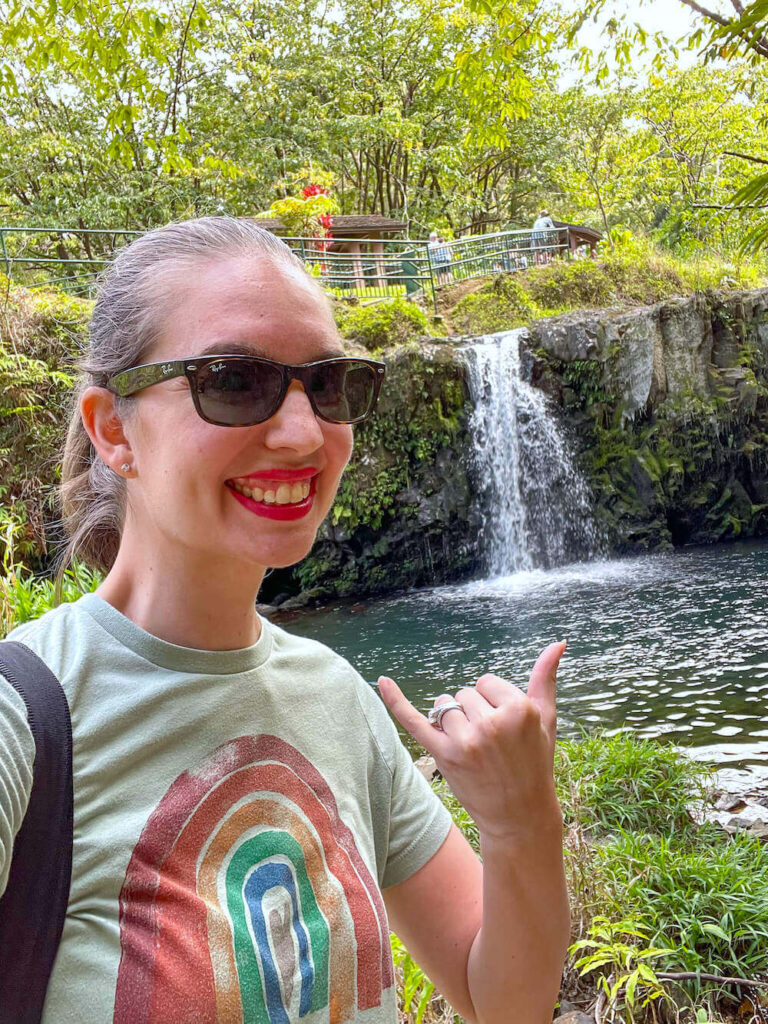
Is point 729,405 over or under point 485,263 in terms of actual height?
under

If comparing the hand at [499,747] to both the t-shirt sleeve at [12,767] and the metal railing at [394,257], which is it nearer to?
the t-shirt sleeve at [12,767]

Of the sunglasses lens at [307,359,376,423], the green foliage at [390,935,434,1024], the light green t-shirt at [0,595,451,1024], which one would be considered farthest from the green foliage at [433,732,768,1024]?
the sunglasses lens at [307,359,376,423]

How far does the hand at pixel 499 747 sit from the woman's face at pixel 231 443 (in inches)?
10.6

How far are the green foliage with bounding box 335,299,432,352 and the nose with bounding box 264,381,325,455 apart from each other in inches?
515

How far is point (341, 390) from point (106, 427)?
0.34 metres

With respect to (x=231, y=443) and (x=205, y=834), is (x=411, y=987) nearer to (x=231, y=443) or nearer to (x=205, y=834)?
(x=205, y=834)

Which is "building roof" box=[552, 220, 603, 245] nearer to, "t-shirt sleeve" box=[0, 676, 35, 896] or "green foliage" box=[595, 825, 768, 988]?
"green foliage" box=[595, 825, 768, 988]

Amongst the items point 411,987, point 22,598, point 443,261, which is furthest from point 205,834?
point 443,261

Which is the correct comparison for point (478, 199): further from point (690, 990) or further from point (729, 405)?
point (690, 990)

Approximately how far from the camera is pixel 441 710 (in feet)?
3.43

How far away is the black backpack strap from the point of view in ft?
2.73

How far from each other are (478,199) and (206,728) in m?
27.3

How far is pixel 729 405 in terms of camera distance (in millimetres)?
14312

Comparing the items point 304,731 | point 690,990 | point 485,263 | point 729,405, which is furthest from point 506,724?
point 485,263
